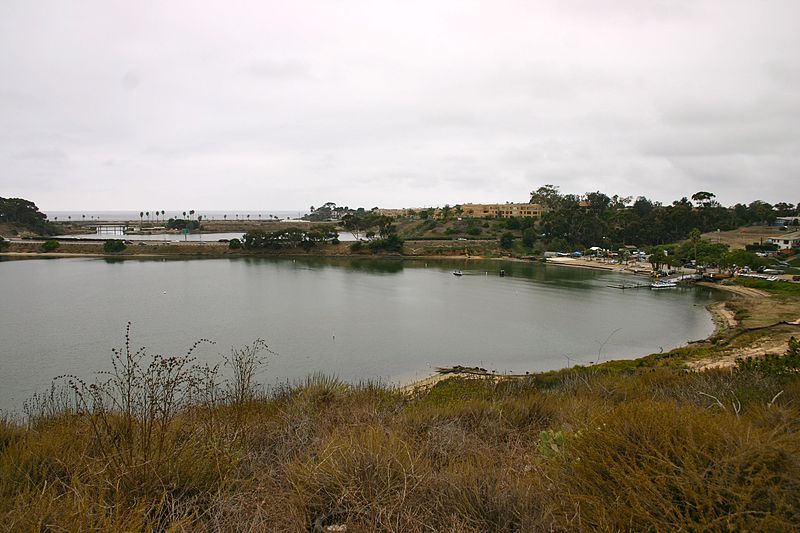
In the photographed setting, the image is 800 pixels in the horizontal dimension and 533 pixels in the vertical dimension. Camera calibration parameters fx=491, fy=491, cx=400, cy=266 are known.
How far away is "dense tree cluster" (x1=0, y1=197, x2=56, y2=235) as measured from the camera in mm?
94688

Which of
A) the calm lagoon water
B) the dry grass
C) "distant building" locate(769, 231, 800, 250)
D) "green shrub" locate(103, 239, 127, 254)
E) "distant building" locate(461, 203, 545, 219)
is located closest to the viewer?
the dry grass

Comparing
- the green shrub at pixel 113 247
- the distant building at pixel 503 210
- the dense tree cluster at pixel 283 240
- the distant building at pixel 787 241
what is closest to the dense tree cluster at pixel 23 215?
the green shrub at pixel 113 247

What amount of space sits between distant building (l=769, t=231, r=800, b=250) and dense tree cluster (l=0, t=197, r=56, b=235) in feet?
426

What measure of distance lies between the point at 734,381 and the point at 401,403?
5610 millimetres

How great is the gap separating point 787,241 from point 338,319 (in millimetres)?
68652

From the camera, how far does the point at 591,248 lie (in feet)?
258

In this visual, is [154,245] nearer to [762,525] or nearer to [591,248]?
[591,248]

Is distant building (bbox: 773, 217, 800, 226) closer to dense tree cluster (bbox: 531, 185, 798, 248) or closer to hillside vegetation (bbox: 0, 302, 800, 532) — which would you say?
dense tree cluster (bbox: 531, 185, 798, 248)

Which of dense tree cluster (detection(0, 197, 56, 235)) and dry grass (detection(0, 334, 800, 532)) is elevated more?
dense tree cluster (detection(0, 197, 56, 235))

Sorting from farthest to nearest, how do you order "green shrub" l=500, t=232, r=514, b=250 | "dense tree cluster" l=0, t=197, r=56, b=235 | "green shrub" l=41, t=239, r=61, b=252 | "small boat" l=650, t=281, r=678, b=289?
"dense tree cluster" l=0, t=197, r=56, b=235, "green shrub" l=500, t=232, r=514, b=250, "green shrub" l=41, t=239, r=61, b=252, "small boat" l=650, t=281, r=678, b=289

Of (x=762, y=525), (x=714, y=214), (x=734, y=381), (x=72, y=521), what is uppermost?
(x=714, y=214)

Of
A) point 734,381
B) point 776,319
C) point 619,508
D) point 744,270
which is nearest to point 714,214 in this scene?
point 744,270

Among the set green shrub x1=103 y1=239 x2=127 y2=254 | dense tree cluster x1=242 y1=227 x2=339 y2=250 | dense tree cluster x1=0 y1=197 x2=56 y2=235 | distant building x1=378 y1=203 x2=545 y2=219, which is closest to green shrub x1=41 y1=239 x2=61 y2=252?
green shrub x1=103 y1=239 x2=127 y2=254

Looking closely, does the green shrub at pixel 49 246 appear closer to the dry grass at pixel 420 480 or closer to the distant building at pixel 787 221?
the dry grass at pixel 420 480
